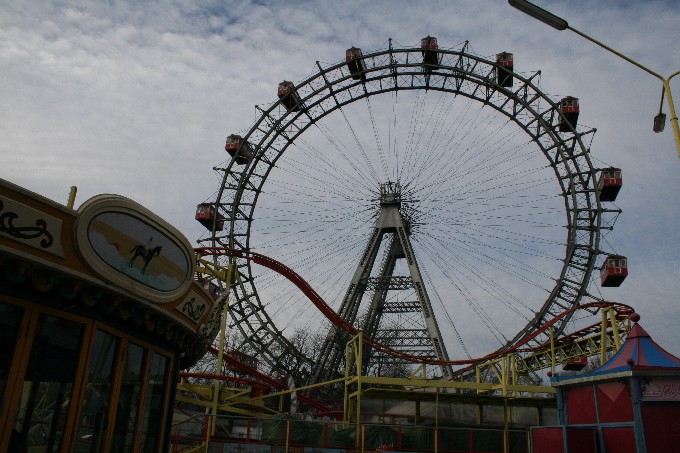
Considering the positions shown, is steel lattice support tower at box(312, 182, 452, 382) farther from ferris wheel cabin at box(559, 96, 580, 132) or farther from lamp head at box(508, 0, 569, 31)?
lamp head at box(508, 0, 569, 31)

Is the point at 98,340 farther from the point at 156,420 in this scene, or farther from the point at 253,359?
the point at 253,359

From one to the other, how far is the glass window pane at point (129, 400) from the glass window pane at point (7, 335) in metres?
1.78

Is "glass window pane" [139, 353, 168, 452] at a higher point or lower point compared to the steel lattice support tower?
lower

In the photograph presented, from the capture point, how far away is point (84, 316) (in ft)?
23.9

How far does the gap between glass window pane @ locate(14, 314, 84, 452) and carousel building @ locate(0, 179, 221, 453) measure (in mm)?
12

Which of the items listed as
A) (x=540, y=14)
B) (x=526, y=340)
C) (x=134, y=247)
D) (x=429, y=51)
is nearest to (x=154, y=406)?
(x=134, y=247)

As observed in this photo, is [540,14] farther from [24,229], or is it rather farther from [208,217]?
[208,217]

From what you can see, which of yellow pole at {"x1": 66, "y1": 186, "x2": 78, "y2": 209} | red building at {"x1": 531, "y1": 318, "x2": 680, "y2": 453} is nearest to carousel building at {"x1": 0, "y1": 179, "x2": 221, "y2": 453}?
yellow pole at {"x1": 66, "y1": 186, "x2": 78, "y2": 209}

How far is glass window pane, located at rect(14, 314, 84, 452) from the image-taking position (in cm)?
656

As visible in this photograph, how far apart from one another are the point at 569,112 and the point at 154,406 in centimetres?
3025

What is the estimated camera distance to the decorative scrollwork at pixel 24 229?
5871 mm

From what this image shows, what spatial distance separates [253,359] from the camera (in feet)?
120

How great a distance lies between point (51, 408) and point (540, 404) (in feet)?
54.0

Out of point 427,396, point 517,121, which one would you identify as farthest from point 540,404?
point 517,121
